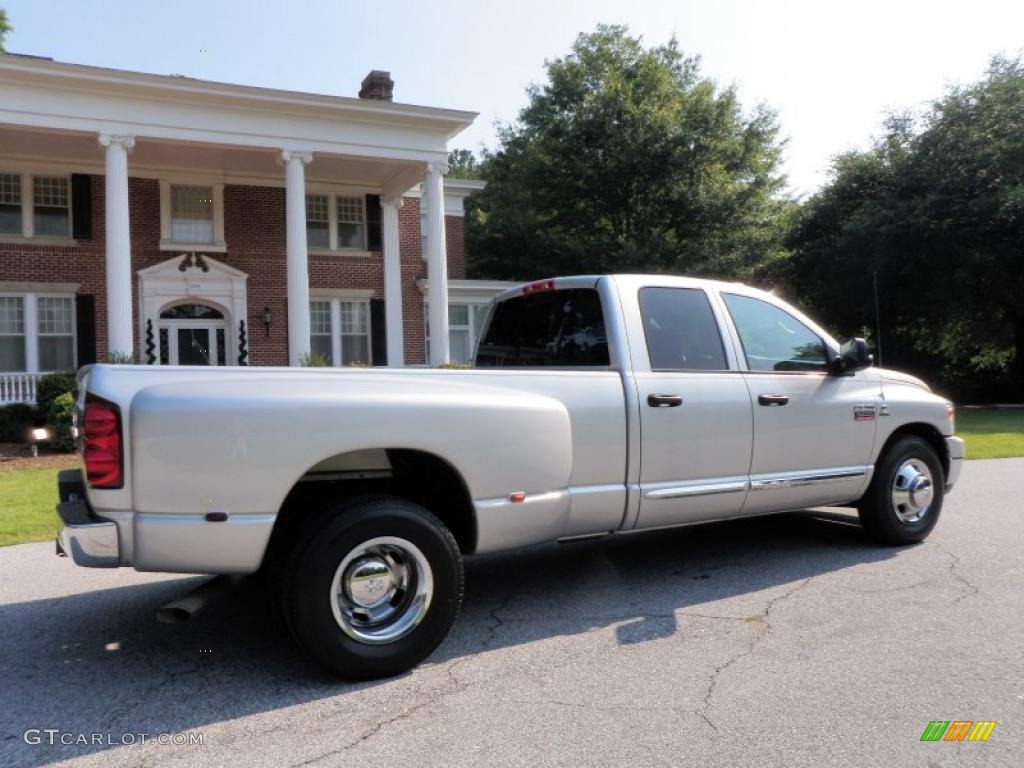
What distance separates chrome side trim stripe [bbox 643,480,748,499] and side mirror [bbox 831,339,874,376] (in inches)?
47.2

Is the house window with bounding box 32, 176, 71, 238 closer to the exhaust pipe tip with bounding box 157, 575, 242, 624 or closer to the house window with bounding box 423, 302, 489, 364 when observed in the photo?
the house window with bounding box 423, 302, 489, 364

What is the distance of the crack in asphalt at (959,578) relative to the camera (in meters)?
4.63

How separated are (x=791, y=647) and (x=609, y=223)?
2551 cm

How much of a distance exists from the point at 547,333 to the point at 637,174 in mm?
22692

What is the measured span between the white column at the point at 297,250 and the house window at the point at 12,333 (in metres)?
6.17

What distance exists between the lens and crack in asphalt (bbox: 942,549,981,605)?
4.63 m

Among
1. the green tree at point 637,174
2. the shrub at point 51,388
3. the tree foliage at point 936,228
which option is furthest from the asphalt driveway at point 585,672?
the tree foliage at point 936,228

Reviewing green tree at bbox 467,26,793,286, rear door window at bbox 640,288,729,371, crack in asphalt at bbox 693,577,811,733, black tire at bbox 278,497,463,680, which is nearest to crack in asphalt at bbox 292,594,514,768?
black tire at bbox 278,497,463,680

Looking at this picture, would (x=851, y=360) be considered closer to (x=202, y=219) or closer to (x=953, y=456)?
(x=953, y=456)

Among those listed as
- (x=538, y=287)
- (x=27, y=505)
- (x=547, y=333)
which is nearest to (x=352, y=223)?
(x=27, y=505)

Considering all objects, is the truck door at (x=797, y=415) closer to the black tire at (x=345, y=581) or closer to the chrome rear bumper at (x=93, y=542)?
the black tire at (x=345, y=581)

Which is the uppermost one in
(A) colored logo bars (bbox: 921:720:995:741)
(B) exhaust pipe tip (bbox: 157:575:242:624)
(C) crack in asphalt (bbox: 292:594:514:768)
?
(B) exhaust pipe tip (bbox: 157:575:242:624)

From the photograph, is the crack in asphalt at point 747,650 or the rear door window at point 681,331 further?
the rear door window at point 681,331

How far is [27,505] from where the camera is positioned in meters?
8.77
